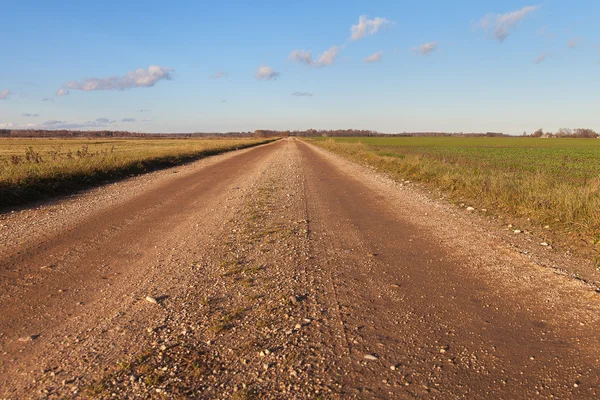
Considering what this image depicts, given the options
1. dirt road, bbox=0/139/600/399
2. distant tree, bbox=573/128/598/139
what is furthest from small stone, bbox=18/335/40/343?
distant tree, bbox=573/128/598/139

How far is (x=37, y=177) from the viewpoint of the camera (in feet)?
40.8

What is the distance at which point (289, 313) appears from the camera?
4035 millimetres

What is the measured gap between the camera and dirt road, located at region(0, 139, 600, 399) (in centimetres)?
296

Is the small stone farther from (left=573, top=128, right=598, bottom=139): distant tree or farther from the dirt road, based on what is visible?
(left=573, top=128, right=598, bottom=139): distant tree

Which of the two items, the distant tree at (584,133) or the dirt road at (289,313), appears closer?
the dirt road at (289,313)

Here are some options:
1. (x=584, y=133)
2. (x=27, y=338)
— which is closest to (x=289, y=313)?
(x=27, y=338)

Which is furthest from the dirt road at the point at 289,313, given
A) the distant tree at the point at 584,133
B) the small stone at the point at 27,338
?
the distant tree at the point at 584,133

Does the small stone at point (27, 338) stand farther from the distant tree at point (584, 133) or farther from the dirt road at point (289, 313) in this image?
the distant tree at point (584, 133)

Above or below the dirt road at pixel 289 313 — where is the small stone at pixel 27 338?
below

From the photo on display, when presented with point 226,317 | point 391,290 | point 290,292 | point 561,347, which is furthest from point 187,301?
point 561,347

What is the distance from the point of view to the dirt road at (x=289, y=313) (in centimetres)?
296

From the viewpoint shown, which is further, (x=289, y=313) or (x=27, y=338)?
(x=289, y=313)

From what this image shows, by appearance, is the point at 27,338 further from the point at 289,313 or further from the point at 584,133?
the point at 584,133

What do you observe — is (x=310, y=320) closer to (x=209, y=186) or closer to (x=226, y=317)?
(x=226, y=317)
